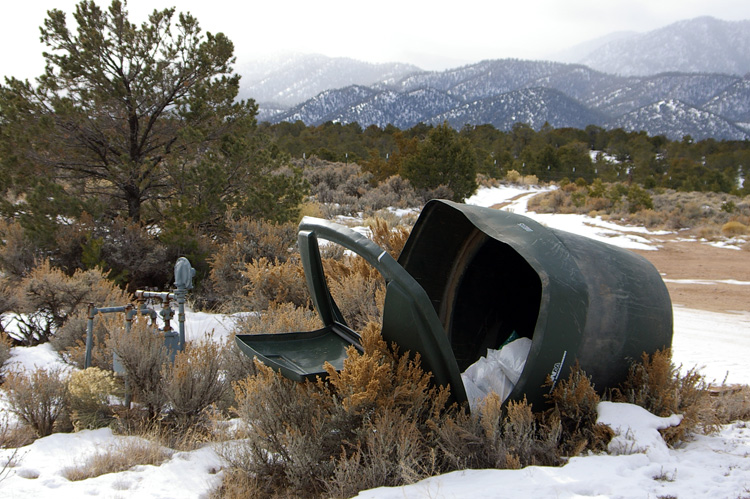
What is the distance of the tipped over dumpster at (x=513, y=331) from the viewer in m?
3.11

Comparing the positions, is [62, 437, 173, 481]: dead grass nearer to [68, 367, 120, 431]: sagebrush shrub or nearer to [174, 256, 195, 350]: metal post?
[68, 367, 120, 431]: sagebrush shrub

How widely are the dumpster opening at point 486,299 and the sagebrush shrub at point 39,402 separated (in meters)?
3.24

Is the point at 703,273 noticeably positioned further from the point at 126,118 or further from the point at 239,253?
the point at 126,118

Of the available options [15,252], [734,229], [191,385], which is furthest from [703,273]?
[15,252]

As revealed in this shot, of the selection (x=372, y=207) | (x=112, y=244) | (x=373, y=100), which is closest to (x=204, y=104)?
(x=112, y=244)

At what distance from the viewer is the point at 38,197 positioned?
8.39m

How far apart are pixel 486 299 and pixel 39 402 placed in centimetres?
386

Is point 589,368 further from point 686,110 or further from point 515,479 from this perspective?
point 686,110

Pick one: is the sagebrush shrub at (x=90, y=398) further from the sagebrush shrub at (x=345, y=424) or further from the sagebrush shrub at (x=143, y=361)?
the sagebrush shrub at (x=345, y=424)

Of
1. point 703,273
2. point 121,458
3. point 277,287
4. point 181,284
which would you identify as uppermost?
→ point 181,284

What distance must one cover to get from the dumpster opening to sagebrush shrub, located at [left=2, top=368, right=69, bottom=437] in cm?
324

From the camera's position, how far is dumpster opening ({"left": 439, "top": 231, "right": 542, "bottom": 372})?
16.5ft

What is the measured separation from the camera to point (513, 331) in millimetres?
5082

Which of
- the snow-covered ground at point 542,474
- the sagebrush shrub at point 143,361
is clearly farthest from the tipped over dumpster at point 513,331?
the sagebrush shrub at point 143,361
